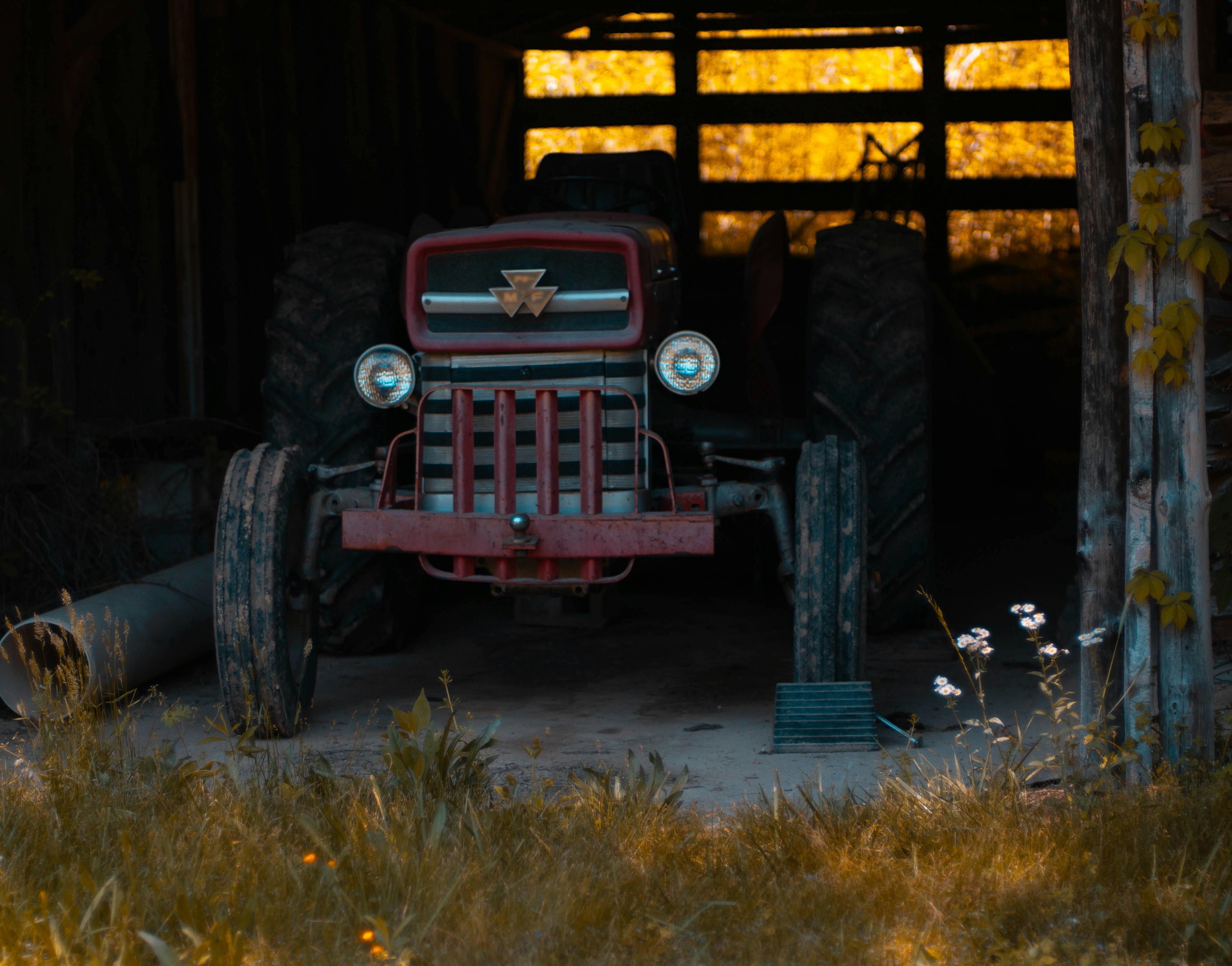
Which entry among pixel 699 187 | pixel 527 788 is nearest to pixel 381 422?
pixel 527 788

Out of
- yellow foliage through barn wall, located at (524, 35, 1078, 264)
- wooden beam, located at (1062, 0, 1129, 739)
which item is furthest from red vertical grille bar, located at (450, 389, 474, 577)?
yellow foliage through barn wall, located at (524, 35, 1078, 264)

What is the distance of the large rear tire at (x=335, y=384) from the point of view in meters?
4.99

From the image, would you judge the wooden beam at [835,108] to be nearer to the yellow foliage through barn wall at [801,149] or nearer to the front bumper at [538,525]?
the yellow foliage through barn wall at [801,149]

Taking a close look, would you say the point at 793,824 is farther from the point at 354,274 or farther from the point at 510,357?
the point at 354,274

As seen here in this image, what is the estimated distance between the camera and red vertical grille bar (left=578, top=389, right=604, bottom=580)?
404cm

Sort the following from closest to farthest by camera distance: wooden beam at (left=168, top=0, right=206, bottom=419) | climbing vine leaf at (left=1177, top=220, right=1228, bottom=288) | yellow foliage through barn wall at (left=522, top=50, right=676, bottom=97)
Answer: climbing vine leaf at (left=1177, top=220, right=1228, bottom=288) → wooden beam at (left=168, top=0, right=206, bottom=419) → yellow foliage through barn wall at (left=522, top=50, right=676, bottom=97)

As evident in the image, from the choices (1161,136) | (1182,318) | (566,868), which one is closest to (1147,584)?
(1182,318)

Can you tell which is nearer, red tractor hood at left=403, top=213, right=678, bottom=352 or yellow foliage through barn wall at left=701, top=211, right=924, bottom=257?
red tractor hood at left=403, top=213, right=678, bottom=352

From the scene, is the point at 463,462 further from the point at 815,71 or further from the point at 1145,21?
the point at 815,71

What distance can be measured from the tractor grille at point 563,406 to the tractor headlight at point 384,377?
0.10 meters

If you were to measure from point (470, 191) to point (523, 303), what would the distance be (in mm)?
6068

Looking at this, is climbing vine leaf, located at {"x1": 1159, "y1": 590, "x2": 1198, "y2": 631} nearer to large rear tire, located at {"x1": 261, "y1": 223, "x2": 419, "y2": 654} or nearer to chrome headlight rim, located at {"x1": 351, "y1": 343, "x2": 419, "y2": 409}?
chrome headlight rim, located at {"x1": 351, "y1": 343, "x2": 419, "y2": 409}

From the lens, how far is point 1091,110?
3.68m

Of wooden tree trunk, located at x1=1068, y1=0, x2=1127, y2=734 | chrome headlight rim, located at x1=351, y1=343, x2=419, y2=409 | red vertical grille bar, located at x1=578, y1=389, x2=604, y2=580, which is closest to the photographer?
wooden tree trunk, located at x1=1068, y1=0, x2=1127, y2=734
